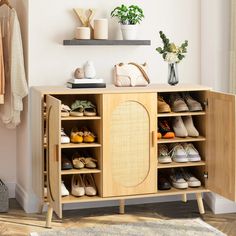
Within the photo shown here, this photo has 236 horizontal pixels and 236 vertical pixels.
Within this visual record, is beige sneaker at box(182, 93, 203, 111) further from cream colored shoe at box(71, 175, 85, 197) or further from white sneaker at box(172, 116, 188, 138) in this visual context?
cream colored shoe at box(71, 175, 85, 197)

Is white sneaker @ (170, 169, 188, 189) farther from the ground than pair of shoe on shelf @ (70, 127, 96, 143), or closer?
closer

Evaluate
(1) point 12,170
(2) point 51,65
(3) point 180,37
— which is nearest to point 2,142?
(1) point 12,170

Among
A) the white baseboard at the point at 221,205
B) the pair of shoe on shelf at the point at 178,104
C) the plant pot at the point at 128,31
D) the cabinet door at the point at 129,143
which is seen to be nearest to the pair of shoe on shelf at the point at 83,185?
the cabinet door at the point at 129,143

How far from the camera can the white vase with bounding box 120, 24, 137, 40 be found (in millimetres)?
4707

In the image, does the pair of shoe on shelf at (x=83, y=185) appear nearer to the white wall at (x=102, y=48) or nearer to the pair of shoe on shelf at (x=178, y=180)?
the pair of shoe on shelf at (x=178, y=180)

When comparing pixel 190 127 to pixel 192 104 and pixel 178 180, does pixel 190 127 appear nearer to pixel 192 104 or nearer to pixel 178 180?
pixel 192 104

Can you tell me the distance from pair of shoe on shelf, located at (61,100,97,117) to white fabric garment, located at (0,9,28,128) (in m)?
0.39

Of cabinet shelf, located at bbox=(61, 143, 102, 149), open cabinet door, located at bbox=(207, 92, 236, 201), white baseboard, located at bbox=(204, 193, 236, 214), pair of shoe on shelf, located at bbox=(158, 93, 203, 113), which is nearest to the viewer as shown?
open cabinet door, located at bbox=(207, 92, 236, 201)

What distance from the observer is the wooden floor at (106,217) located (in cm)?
438

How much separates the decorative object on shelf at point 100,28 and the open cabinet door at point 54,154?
27.0 inches

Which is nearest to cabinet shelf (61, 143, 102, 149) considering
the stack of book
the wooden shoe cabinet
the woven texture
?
the wooden shoe cabinet

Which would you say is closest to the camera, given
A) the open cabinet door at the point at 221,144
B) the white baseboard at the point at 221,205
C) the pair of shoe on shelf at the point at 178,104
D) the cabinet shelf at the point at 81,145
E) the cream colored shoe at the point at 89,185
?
the open cabinet door at the point at 221,144

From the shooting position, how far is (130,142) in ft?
14.5

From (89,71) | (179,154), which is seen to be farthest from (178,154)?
(89,71)
